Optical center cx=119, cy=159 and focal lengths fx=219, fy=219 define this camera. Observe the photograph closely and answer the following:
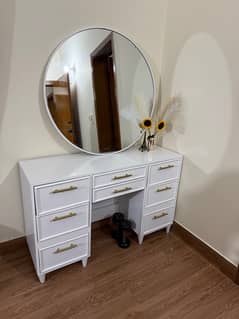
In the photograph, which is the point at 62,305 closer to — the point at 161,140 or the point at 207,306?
the point at 207,306

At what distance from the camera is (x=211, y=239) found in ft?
5.77

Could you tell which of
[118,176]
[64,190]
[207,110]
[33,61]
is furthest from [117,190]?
[33,61]

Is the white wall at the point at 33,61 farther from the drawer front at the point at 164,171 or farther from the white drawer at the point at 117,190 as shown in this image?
the drawer front at the point at 164,171

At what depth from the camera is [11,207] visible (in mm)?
1665

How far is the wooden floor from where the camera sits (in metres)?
1.37

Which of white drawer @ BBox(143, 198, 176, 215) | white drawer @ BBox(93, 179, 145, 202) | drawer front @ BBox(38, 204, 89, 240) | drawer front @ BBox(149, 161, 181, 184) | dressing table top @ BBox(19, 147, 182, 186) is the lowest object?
white drawer @ BBox(143, 198, 176, 215)

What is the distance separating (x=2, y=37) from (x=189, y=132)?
1468 millimetres

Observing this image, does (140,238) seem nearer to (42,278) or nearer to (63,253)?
(63,253)

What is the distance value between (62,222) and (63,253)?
0.26 metres

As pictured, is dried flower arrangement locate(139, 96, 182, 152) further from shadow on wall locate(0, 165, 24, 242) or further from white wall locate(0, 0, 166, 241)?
shadow on wall locate(0, 165, 24, 242)

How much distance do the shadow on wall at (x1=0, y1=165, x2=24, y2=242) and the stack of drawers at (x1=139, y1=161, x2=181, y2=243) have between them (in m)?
1.00

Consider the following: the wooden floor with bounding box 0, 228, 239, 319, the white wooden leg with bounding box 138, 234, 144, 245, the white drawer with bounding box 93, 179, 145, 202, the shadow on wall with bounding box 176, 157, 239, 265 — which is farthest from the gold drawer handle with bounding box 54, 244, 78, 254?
the shadow on wall with bounding box 176, 157, 239, 265

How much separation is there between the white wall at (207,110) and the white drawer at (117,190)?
1.57ft

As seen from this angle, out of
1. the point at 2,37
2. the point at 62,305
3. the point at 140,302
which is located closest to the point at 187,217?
the point at 140,302
